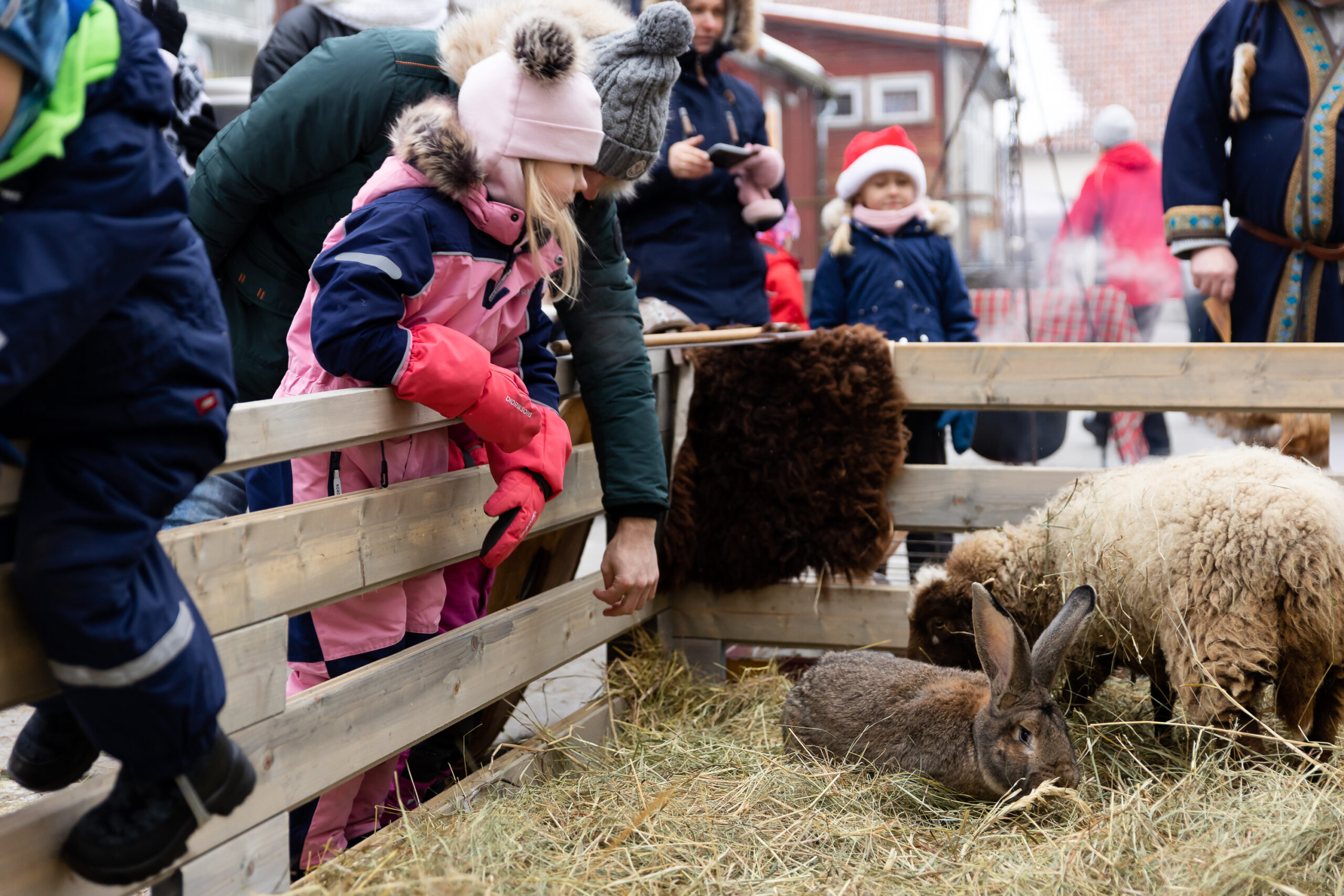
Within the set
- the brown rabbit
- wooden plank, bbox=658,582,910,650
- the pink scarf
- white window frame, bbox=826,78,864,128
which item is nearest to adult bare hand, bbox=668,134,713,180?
the pink scarf

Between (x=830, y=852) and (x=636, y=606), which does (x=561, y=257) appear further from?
(x=830, y=852)

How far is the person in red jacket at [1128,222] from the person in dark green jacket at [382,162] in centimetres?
529

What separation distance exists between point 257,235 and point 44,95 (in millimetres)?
1264

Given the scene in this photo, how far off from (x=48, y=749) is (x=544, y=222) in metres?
1.28

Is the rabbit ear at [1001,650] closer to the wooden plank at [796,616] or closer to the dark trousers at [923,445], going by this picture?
the wooden plank at [796,616]

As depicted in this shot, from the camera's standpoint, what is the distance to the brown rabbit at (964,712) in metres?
2.49

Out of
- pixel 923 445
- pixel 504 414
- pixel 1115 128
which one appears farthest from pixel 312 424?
pixel 1115 128

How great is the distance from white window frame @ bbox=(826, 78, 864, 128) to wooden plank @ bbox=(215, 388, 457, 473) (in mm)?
16765

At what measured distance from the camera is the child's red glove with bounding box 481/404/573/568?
2.26m

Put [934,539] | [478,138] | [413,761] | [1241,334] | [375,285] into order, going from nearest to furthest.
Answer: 1. [375,285]
2. [478,138]
3. [413,761]
4. [1241,334]
5. [934,539]

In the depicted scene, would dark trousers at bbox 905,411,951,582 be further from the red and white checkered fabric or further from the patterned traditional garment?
the red and white checkered fabric

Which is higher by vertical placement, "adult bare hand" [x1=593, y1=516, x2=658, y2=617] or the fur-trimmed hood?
the fur-trimmed hood

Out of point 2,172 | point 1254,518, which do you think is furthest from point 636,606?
point 2,172

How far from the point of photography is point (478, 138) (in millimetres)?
2227
